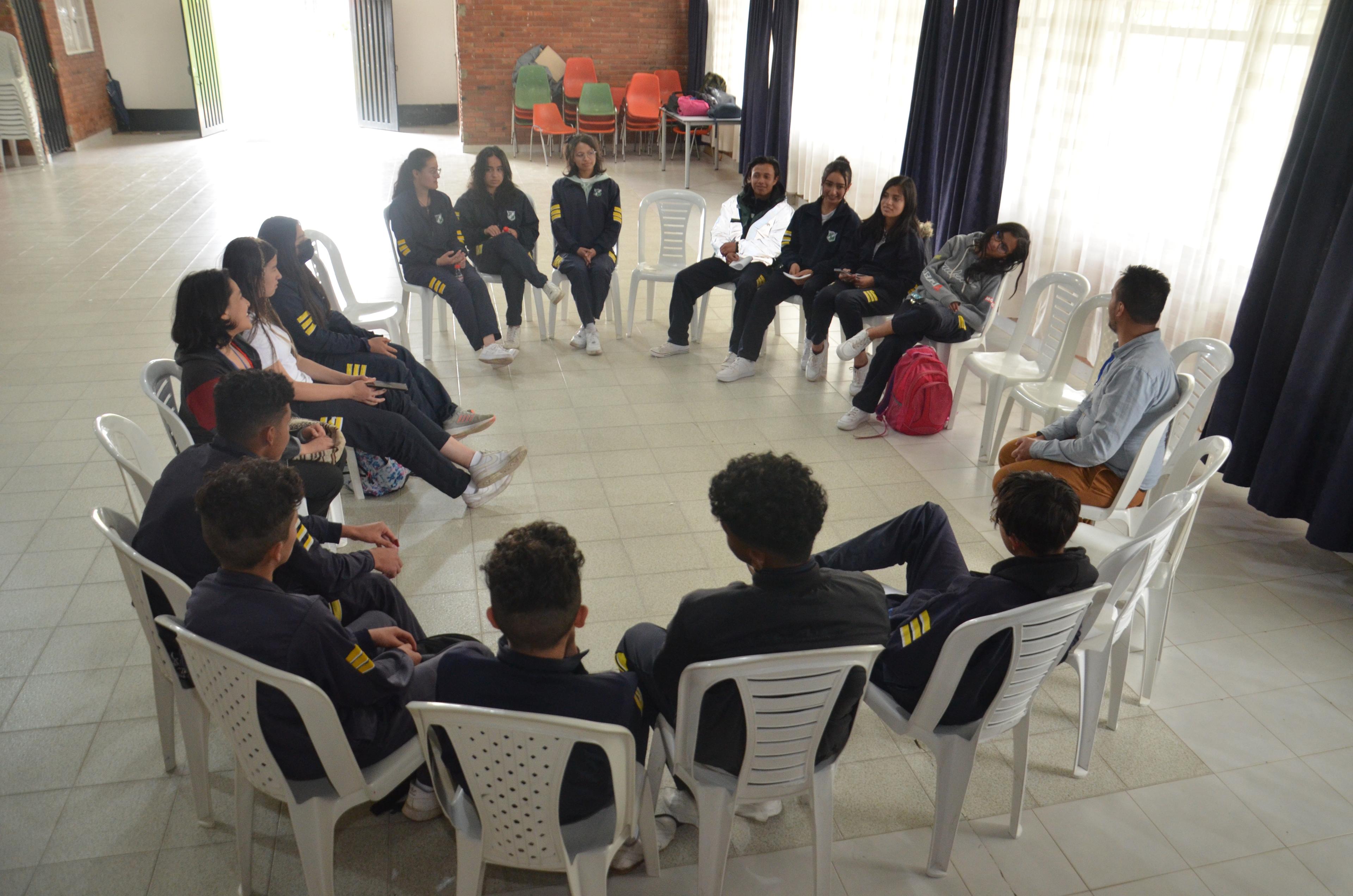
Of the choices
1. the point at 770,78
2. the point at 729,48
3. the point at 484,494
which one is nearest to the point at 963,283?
the point at 484,494

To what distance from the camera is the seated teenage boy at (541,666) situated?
1664 mm

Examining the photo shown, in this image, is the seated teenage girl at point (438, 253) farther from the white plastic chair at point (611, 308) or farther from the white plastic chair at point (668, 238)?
the white plastic chair at point (668, 238)

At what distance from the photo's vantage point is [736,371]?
491 centimetres

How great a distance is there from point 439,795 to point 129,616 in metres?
1.68

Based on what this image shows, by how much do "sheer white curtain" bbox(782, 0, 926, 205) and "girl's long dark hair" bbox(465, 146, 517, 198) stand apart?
2.80m

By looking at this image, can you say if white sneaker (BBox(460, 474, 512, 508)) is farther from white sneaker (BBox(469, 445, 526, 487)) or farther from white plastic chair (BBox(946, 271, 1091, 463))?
white plastic chair (BBox(946, 271, 1091, 463))

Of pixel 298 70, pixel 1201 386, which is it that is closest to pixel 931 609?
pixel 1201 386

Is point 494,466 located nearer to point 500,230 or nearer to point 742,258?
point 500,230

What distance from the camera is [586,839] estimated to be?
1.76 m

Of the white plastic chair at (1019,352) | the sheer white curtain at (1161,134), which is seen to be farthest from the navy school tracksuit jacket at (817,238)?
the sheer white curtain at (1161,134)

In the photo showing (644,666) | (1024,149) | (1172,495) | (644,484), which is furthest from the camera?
(1024,149)

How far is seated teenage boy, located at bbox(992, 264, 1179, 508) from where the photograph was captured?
299 cm

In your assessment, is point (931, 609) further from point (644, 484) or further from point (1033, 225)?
point (1033, 225)

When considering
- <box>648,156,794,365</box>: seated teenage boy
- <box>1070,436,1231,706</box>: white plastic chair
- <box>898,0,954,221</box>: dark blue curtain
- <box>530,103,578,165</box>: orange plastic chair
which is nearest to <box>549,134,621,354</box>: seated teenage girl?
<box>648,156,794,365</box>: seated teenage boy
